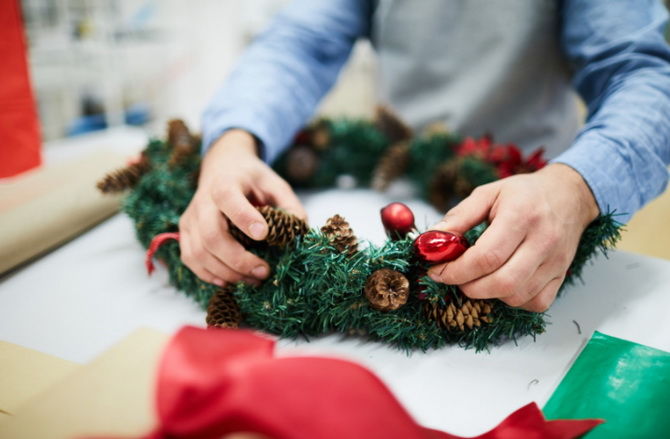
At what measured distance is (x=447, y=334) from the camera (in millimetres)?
446

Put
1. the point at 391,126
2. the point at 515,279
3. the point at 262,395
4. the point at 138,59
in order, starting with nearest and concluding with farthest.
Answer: the point at 262,395 < the point at 515,279 < the point at 391,126 < the point at 138,59

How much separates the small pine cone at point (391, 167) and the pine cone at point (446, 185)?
8 centimetres

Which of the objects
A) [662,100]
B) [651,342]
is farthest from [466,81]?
[651,342]

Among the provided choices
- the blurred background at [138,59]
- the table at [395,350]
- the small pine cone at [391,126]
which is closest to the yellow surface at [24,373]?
the table at [395,350]

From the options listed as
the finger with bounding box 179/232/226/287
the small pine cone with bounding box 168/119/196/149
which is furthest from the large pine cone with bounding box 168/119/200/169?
the finger with bounding box 179/232/226/287

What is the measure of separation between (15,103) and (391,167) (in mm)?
640

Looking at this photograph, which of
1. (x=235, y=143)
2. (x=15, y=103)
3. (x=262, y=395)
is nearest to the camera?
(x=262, y=395)

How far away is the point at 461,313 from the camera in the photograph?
42 centimetres

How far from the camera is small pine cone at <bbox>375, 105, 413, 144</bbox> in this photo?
84 cm

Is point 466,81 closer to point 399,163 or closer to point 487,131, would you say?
point 487,131

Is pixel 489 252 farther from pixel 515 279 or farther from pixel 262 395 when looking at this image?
pixel 262 395

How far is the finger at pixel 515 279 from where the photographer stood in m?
→ 0.39

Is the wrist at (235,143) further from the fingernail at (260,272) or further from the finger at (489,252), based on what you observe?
the finger at (489,252)

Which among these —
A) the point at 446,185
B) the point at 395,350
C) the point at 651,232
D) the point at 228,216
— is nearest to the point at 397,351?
the point at 395,350
